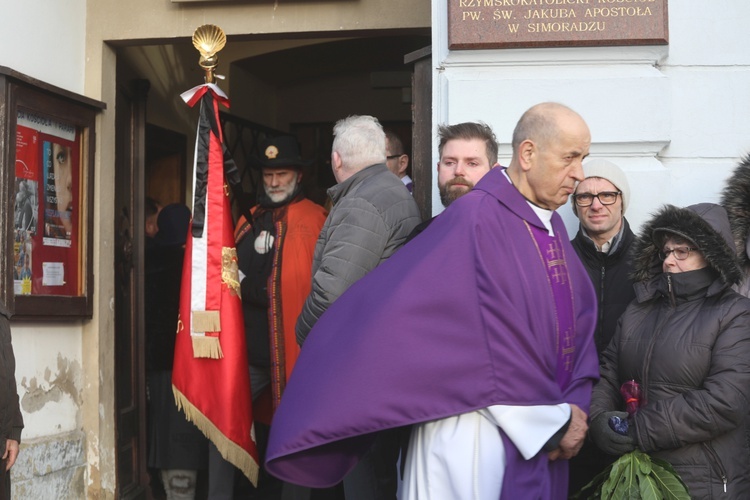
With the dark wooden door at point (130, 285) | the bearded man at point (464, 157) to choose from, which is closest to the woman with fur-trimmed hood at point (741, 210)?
the bearded man at point (464, 157)

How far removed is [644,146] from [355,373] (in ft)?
7.35

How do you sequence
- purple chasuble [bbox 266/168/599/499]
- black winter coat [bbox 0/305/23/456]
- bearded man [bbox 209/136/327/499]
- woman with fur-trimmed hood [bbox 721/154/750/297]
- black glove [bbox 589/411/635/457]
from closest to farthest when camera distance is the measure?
1. purple chasuble [bbox 266/168/599/499]
2. black glove [bbox 589/411/635/457]
3. woman with fur-trimmed hood [bbox 721/154/750/297]
4. black winter coat [bbox 0/305/23/456]
5. bearded man [bbox 209/136/327/499]

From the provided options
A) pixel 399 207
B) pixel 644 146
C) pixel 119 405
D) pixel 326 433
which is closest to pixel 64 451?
pixel 119 405

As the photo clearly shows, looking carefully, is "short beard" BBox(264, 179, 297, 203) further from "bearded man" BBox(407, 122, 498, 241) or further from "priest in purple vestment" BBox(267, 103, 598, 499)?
"priest in purple vestment" BBox(267, 103, 598, 499)

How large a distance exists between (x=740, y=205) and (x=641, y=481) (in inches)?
52.4

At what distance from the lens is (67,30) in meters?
6.04

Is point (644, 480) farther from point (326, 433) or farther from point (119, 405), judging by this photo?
point (119, 405)

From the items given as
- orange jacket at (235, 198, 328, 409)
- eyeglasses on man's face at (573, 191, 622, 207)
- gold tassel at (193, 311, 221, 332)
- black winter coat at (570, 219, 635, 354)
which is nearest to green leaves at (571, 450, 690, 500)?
black winter coat at (570, 219, 635, 354)

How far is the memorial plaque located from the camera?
15.5ft

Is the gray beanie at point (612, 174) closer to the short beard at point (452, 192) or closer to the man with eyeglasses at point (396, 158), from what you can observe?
the short beard at point (452, 192)

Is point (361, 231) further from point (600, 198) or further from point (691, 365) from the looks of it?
point (691, 365)

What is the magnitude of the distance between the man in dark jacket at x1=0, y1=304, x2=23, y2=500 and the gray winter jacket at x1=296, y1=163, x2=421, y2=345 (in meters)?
1.18

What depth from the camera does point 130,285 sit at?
676cm

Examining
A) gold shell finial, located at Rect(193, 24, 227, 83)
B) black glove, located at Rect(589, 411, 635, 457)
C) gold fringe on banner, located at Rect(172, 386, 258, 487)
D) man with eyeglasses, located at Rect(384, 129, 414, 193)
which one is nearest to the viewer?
black glove, located at Rect(589, 411, 635, 457)
